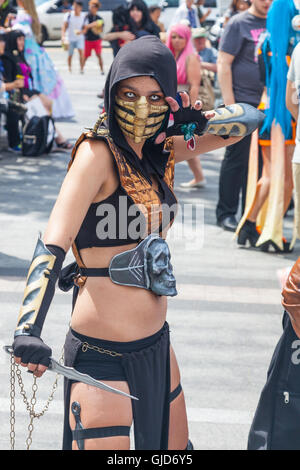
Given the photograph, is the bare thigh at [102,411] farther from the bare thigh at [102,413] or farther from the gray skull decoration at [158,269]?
the gray skull decoration at [158,269]

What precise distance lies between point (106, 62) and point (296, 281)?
2235 cm

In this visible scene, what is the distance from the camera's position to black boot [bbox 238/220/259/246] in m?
7.81

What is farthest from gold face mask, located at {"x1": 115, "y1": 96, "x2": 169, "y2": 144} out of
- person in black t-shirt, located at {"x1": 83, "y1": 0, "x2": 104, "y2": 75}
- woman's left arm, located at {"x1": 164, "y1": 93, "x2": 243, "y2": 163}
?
person in black t-shirt, located at {"x1": 83, "y1": 0, "x2": 104, "y2": 75}

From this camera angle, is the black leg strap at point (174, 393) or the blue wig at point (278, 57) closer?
the black leg strap at point (174, 393)

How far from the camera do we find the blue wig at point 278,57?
22.7 ft

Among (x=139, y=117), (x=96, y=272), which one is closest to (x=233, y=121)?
(x=139, y=117)

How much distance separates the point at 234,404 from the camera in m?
4.71

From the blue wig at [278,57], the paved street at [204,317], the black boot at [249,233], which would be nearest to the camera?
the paved street at [204,317]

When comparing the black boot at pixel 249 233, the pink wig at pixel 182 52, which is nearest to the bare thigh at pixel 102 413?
the black boot at pixel 249 233

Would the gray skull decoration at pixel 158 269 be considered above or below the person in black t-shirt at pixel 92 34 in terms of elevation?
above

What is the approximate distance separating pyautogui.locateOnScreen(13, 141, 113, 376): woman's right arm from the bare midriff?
7.4 inches

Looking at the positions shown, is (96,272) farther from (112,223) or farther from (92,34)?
(92,34)

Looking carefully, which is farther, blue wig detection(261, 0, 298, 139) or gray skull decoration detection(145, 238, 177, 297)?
blue wig detection(261, 0, 298, 139)

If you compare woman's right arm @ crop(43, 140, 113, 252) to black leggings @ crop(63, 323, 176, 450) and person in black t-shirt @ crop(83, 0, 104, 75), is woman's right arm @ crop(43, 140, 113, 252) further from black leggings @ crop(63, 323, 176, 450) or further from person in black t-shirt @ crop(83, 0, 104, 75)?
person in black t-shirt @ crop(83, 0, 104, 75)
